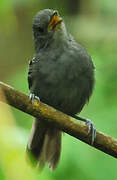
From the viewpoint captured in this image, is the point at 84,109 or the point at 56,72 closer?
the point at 56,72

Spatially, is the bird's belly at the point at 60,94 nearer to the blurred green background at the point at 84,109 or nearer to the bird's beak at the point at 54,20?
the blurred green background at the point at 84,109

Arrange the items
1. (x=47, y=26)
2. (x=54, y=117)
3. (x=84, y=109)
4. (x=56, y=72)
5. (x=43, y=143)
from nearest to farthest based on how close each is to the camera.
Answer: (x=54, y=117)
(x=56, y=72)
(x=47, y=26)
(x=84, y=109)
(x=43, y=143)

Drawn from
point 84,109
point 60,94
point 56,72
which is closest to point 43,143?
point 84,109

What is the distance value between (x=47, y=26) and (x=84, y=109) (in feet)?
2.90

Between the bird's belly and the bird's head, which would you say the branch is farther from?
the bird's head

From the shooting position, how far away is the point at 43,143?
434 cm

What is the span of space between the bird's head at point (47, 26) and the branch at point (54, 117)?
1.20 m

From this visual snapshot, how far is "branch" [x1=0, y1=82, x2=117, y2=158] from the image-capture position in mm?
2789

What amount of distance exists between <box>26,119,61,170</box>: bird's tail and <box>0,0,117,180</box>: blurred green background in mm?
183

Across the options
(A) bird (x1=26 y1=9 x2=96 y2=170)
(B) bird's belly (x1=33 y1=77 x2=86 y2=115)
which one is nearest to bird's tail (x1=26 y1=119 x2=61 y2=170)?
(A) bird (x1=26 y1=9 x2=96 y2=170)

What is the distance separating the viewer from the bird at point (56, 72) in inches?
152

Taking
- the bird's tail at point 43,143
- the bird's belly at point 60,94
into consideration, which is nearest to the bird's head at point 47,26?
the bird's belly at point 60,94

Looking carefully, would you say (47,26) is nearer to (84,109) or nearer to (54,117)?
(84,109)

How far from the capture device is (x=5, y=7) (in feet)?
7.00
